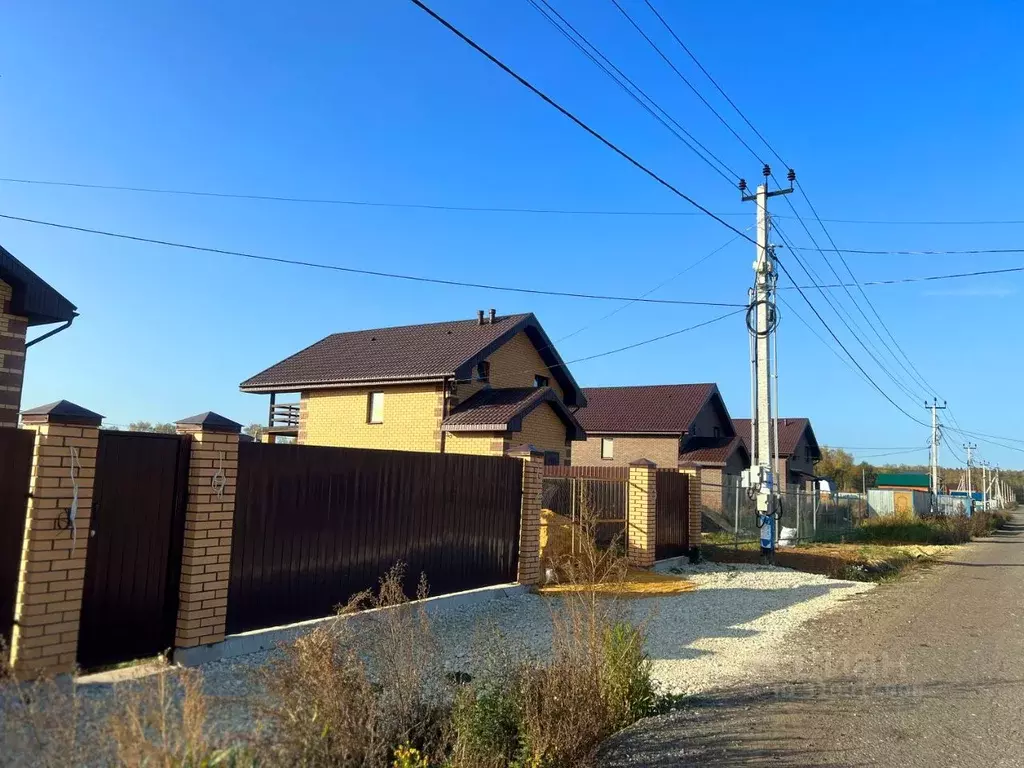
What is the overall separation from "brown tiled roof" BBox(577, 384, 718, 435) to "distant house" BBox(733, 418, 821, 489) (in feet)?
17.2

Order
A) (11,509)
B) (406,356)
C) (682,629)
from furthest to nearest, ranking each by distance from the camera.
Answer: (406,356) → (682,629) → (11,509)

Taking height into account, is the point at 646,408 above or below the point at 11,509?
above

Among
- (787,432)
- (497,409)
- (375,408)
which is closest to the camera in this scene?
(497,409)

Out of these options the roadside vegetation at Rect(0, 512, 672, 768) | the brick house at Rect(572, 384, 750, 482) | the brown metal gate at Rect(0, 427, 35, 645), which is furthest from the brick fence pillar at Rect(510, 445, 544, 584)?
the brick house at Rect(572, 384, 750, 482)

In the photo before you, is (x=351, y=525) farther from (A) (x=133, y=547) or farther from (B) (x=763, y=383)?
(B) (x=763, y=383)

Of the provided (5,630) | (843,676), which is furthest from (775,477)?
(5,630)

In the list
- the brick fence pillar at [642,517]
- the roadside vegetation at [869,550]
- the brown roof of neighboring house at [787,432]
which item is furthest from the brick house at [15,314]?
the brown roof of neighboring house at [787,432]

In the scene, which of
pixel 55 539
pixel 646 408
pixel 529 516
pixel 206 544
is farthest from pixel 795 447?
pixel 55 539

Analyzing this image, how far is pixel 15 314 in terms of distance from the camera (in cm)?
1134

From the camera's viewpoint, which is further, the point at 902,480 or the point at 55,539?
the point at 902,480

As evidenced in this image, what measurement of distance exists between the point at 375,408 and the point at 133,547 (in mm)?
16213

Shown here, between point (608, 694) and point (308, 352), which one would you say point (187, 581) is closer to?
point (608, 694)

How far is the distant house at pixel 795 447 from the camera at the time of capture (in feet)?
125

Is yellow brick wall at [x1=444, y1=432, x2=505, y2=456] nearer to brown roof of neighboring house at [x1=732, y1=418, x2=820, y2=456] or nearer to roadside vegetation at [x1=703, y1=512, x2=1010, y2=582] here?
roadside vegetation at [x1=703, y1=512, x2=1010, y2=582]
